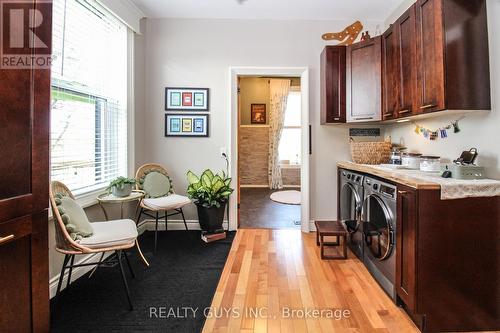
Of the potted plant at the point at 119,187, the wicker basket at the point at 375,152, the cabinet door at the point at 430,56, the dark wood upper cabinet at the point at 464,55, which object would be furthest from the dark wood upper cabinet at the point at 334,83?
the potted plant at the point at 119,187

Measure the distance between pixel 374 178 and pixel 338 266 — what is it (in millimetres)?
902

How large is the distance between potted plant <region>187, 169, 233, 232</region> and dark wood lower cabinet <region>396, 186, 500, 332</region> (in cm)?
211

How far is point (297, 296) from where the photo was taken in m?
2.04

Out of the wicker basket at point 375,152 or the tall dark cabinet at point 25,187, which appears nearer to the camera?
the tall dark cabinet at point 25,187

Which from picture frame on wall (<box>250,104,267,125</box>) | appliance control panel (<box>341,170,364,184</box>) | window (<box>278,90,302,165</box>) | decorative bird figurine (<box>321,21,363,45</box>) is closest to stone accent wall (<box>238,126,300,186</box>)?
picture frame on wall (<box>250,104,267,125</box>)

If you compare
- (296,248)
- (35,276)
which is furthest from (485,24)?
(35,276)

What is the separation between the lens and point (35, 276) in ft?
3.76

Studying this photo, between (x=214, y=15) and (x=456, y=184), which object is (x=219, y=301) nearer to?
(x=456, y=184)

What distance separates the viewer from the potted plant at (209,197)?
325cm

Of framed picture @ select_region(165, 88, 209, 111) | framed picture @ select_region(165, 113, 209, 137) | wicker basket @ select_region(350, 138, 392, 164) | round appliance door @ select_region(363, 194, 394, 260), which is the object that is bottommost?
round appliance door @ select_region(363, 194, 394, 260)

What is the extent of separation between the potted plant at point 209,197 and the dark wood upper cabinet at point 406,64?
6.74 ft

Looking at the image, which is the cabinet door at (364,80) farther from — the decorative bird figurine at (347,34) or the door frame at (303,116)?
the door frame at (303,116)

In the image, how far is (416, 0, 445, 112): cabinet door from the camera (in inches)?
75.0

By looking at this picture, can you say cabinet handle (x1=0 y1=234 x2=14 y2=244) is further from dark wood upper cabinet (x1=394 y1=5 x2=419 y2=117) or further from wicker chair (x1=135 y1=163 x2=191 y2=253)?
dark wood upper cabinet (x1=394 y1=5 x2=419 y2=117)
